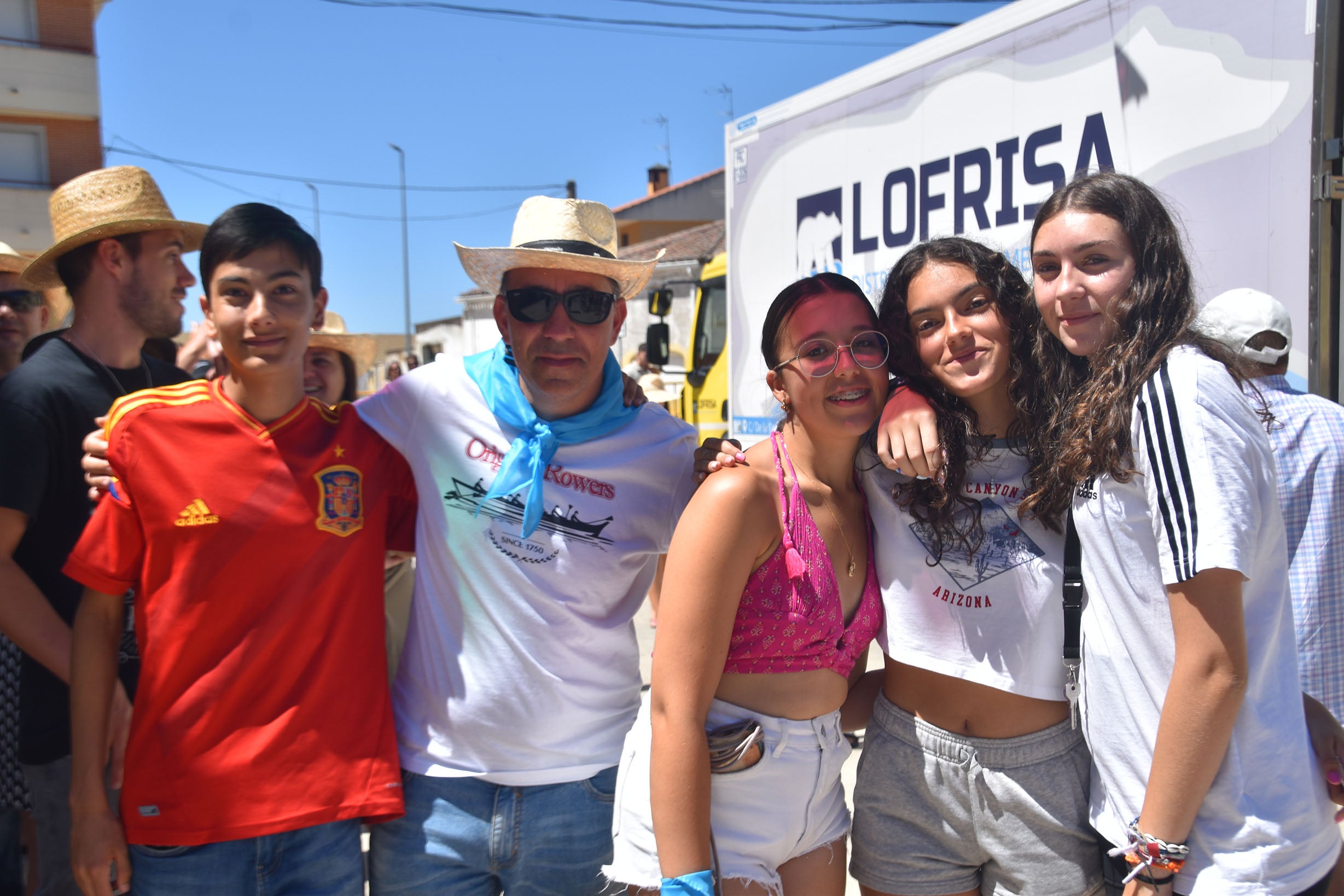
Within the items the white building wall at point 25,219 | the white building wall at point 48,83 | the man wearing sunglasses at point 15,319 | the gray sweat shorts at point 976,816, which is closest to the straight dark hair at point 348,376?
the man wearing sunglasses at point 15,319

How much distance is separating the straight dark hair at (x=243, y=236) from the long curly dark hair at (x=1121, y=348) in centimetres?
170

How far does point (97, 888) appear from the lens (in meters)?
1.79

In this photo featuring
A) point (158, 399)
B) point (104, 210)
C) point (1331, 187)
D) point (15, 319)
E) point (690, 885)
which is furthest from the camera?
point (15, 319)

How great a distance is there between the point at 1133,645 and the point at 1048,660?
0.69ft

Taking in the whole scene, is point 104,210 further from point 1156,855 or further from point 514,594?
point 1156,855

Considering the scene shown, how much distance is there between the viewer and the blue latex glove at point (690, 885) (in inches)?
66.3

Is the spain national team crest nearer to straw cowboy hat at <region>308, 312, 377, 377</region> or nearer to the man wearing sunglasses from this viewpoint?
straw cowboy hat at <region>308, 312, 377, 377</region>

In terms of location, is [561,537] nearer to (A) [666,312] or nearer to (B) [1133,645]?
(B) [1133,645]

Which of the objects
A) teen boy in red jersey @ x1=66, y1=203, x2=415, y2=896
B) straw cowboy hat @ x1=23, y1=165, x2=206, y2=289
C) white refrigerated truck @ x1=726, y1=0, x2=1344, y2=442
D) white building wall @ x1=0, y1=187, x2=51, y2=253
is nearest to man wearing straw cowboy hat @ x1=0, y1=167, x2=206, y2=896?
straw cowboy hat @ x1=23, y1=165, x2=206, y2=289

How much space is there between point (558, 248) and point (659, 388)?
A: 10.8 meters

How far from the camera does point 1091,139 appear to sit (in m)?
3.74

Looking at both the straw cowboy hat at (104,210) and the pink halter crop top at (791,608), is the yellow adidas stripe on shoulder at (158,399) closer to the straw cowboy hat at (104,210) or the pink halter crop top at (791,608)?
the straw cowboy hat at (104,210)

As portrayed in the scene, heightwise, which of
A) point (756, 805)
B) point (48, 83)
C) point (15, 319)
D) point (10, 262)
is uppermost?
point (48, 83)

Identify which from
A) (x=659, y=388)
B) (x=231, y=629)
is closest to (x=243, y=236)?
(x=231, y=629)
